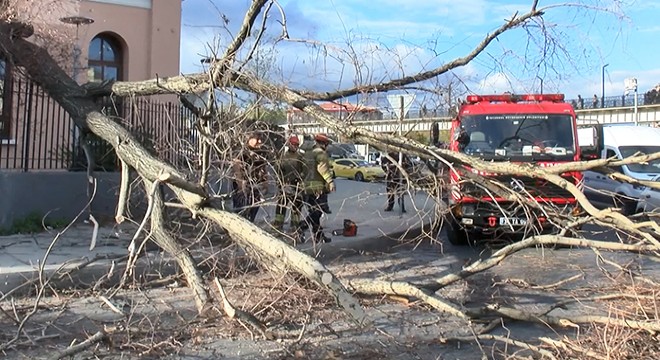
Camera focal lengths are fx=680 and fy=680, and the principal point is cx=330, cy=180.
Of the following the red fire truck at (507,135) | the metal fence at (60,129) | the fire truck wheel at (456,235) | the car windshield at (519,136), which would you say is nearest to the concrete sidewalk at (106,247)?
the fire truck wheel at (456,235)

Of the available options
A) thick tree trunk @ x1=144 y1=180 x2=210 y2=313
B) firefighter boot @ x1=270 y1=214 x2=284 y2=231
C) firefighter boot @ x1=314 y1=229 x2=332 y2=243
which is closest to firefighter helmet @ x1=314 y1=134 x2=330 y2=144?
firefighter boot @ x1=270 y1=214 x2=284 y2=231

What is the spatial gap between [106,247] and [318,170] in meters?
3.34

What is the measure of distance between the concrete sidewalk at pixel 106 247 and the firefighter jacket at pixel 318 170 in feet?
2.19

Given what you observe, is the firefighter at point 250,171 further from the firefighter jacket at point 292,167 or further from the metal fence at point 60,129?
the metal fence at point 60,129

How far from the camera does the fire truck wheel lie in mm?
11327

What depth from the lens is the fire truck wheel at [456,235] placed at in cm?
1133

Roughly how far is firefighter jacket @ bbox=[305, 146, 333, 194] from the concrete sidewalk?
0.67 metres

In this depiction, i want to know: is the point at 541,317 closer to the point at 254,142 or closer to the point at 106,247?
the point at 254,142

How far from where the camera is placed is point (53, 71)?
Answer: 378 inches

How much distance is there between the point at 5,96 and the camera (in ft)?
36.3

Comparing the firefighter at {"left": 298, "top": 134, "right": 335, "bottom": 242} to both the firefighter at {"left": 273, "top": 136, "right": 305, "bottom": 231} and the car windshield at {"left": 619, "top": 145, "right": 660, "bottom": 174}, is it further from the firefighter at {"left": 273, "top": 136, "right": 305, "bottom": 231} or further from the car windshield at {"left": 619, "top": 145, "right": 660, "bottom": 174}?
the car windshield at {"left": 619, "top": 145, "right": 660, "bottom": 174}

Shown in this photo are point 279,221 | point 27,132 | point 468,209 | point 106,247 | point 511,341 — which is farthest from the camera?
point 27,132

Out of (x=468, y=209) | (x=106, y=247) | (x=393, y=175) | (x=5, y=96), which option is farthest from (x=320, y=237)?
(x=5, y=96)

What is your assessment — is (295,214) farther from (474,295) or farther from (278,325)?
(278,325)
